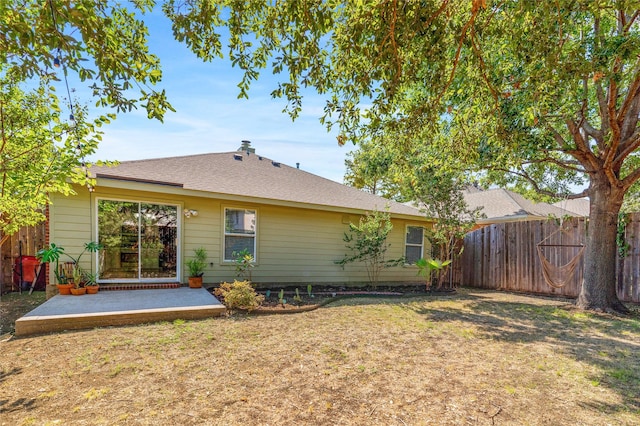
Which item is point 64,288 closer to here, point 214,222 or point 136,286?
point 136,286

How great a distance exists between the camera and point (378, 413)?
2.65 metres

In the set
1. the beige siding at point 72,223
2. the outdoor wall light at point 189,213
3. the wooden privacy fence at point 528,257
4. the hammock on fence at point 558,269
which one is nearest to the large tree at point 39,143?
the beige siding at point 72,223

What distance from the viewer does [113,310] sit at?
5191mm

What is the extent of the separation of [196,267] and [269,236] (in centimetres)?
211

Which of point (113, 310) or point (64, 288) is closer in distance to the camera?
point (113, 310)

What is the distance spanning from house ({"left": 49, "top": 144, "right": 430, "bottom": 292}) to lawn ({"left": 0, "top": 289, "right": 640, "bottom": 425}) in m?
3.12

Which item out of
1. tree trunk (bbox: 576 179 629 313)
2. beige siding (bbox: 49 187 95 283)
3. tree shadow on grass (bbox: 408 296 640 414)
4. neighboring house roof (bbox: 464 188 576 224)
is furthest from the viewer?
neighboring house roof (bbox: 464 188 576 224)

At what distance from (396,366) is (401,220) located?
24.8 feet

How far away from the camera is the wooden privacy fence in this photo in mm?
7602

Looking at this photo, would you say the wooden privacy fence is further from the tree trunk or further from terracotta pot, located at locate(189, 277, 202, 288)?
terracotta pot, located at locate(189, 277, 202, 288)

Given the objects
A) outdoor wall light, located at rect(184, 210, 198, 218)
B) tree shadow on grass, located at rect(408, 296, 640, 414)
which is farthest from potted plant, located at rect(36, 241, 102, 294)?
tree shadow on grass, located at rect(408, 296, 640, 414)

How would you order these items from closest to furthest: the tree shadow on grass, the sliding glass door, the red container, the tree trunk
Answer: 1. the tree shadow on grass
2. the tree trunk
3. the sliding glass door
4. the red container

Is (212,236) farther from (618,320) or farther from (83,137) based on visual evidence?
(618,320)

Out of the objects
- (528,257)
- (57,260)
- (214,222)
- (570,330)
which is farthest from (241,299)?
(528,257)
